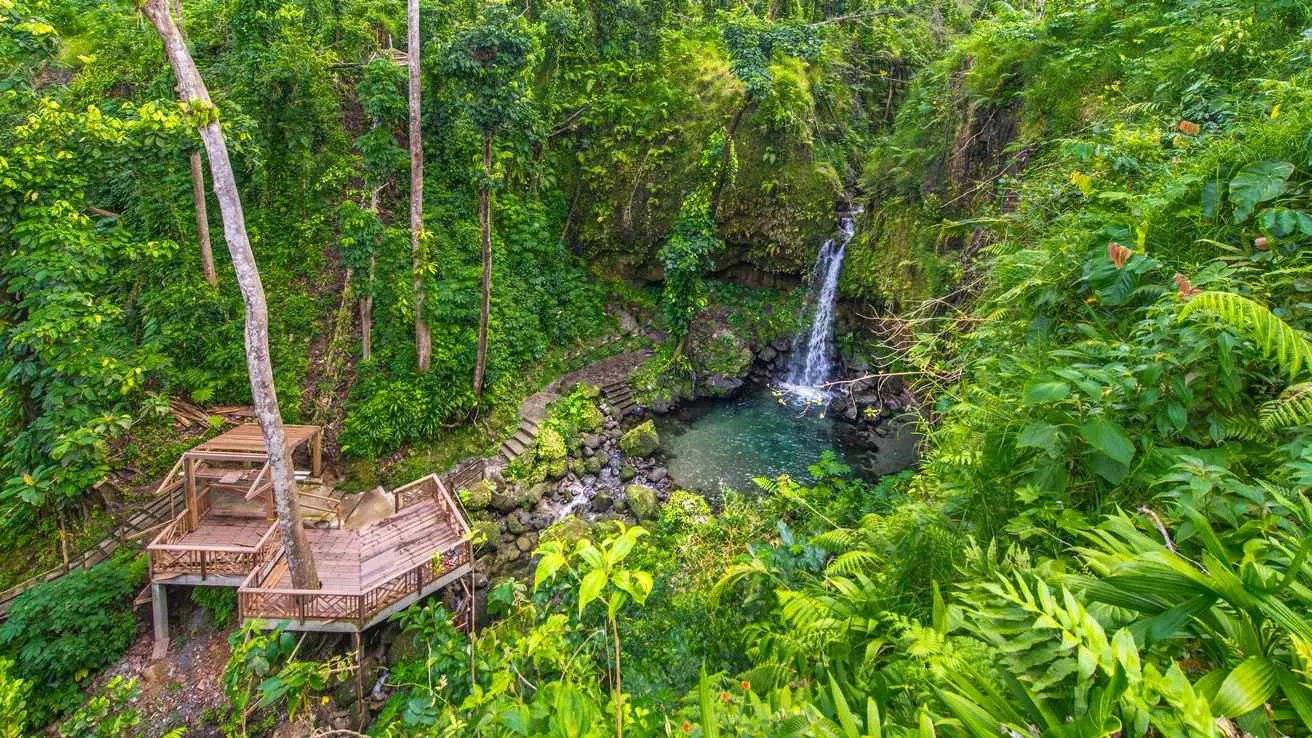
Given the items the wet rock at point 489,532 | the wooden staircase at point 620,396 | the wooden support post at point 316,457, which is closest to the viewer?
the wet rock at point 489,532

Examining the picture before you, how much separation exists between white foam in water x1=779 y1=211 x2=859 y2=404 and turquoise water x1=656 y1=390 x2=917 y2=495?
3.49 feet

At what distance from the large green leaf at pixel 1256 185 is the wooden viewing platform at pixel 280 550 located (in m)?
7.85

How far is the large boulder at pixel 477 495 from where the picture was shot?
9383 millimetres

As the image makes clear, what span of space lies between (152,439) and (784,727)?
12009 millimetres

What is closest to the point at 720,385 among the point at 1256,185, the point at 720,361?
the point at 720,361

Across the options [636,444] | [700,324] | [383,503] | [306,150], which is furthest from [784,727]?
[306,150]

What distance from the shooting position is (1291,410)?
1.83 metres

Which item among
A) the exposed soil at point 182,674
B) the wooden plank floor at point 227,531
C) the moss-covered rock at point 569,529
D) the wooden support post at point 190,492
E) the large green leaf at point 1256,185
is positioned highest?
the large green leaf at point 1256,185

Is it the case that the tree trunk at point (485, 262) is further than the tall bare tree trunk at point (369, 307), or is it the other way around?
the tall bare tree trunk at point (369, 307)

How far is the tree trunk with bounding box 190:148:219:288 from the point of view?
382 inches

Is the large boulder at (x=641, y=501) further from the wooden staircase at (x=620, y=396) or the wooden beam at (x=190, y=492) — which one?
the wooden beam at (x=190, y=492)

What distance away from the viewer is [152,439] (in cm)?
891

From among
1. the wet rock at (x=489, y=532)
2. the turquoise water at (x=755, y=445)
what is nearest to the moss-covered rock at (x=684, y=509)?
the turquoise water at (x=755, y=445)

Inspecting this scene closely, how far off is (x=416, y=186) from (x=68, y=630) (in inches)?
318
